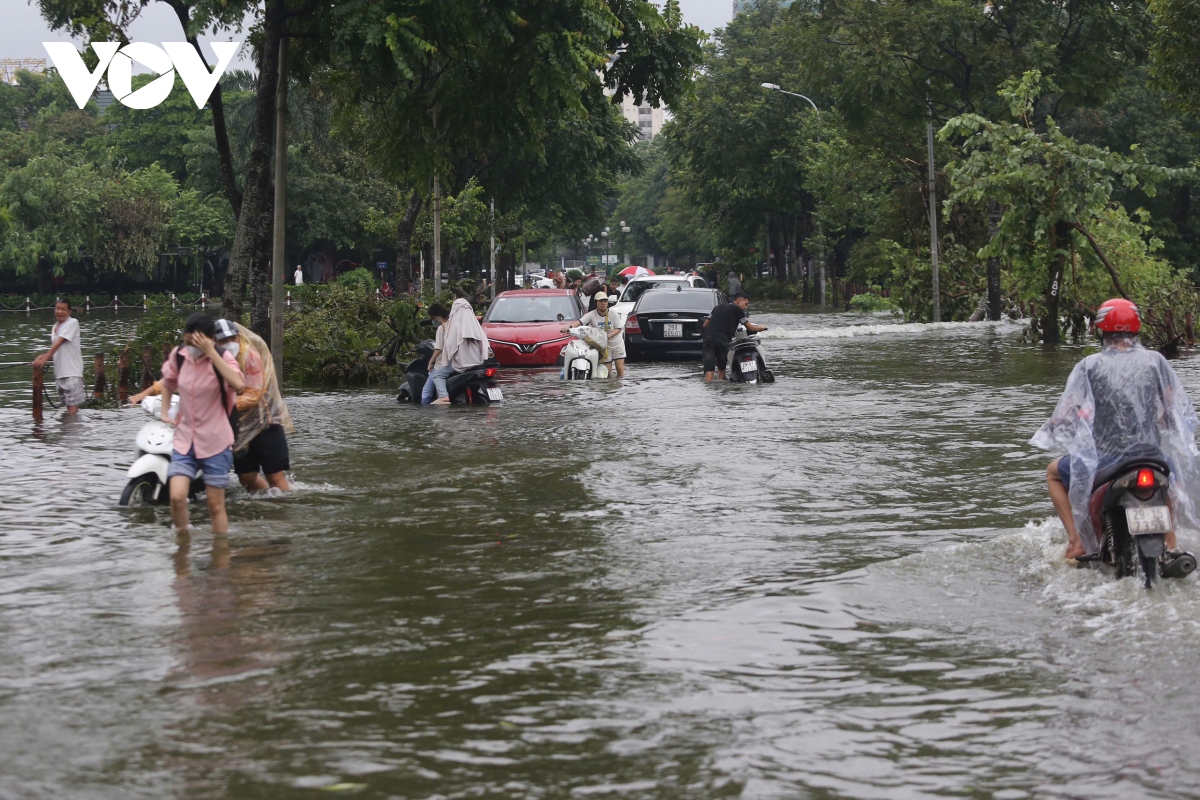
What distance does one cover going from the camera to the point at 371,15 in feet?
58.9

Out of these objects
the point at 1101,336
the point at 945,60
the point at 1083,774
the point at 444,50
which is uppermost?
the point at 945,60

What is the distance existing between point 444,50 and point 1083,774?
16.4 meters

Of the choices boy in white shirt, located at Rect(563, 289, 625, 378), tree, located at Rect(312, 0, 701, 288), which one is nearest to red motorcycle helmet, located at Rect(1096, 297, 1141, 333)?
tree, located at Rect(312, 0, 701, 288)

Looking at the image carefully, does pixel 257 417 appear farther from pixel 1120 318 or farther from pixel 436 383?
pixel 436 383

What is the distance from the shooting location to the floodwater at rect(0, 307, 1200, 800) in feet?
17.7

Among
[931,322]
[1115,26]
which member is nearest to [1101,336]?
[1115,26]

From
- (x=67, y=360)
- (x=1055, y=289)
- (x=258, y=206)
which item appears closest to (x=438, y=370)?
(x=258, y=206)

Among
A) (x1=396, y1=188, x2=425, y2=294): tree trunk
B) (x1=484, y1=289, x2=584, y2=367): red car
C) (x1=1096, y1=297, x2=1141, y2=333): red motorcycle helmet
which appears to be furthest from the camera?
(x1=396, y1=188, x2=425, y2=294): tree trunk

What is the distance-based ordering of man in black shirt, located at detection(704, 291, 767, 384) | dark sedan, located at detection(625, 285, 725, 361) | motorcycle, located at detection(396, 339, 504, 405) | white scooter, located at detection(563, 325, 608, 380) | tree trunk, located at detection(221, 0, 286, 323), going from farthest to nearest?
dark sedan, located at detection(625, 285, 725, 361)
white scooter, located at detection(563, 325, 608, 380)
man in black shirt, located at detection(704, 291, 767, 384)
motorcycle, located at detection(396, 339, 504, 405)
tree trunk, located at detection(221, 0, 286, 323)

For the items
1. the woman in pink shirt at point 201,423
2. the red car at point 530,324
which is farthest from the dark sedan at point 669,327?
the woman in pink shirt at point 201,423

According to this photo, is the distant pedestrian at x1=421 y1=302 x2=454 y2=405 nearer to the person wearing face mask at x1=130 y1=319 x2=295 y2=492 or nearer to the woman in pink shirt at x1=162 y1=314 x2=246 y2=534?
the person wearing face mask at x1=130 y1=319 x2=295 y2=492

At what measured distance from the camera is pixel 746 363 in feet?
74.7

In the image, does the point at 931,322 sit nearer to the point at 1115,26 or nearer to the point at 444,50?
the point at 1115,26

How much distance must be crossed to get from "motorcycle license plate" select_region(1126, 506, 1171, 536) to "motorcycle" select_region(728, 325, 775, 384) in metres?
15.2
